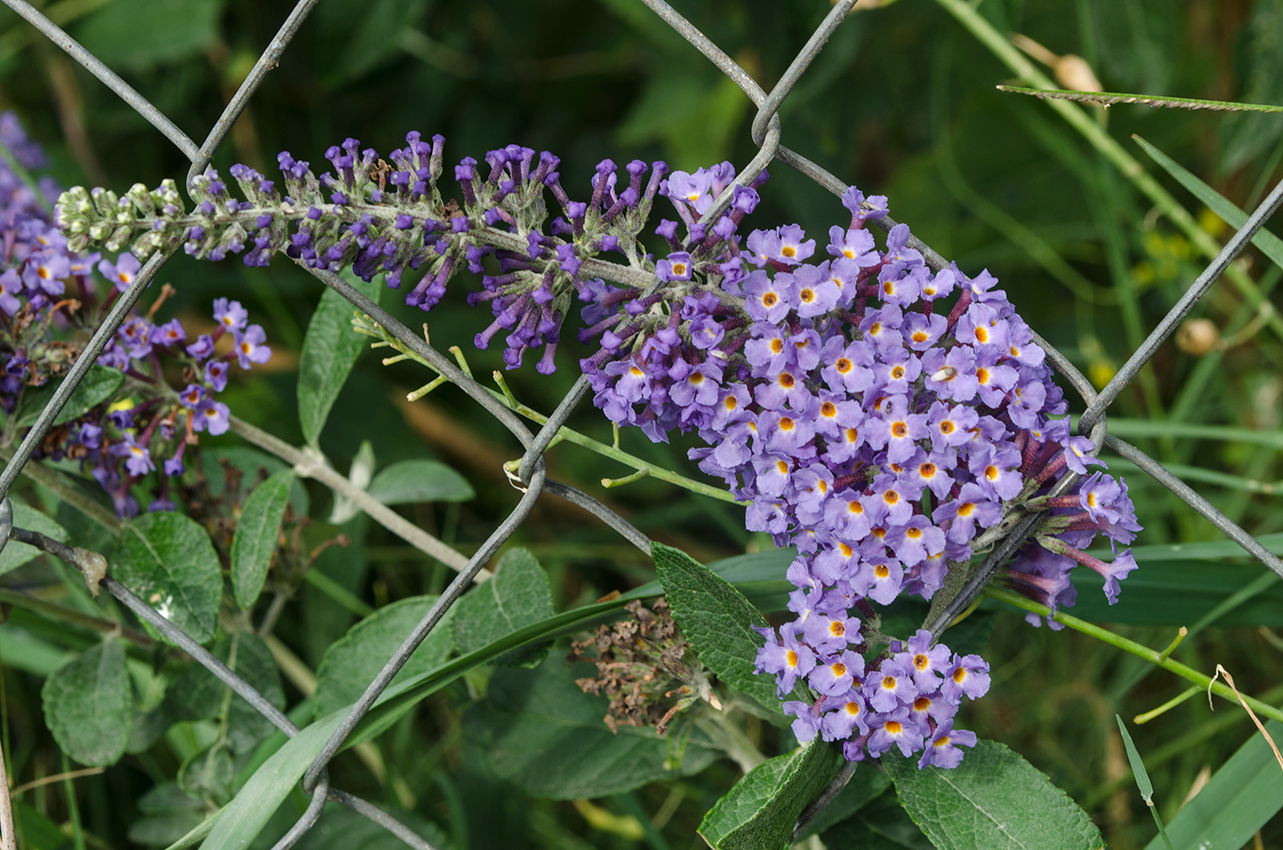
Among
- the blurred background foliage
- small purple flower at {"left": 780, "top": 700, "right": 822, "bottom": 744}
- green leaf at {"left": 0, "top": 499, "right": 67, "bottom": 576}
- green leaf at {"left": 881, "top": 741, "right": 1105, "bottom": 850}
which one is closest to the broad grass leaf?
green leaf at {"left": 881, "top": 741, "right": 1105, "bottom": 850}

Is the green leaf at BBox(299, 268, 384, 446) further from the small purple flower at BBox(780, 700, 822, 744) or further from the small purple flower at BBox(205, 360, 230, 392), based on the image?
the small purple flower at BBox(780, 700, 822, 744)

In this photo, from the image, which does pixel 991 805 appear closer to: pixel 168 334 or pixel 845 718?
pixel 845 718

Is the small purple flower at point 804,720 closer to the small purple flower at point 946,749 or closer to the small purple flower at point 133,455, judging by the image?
the small purple flower at point 946,749

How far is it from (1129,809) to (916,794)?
112cm

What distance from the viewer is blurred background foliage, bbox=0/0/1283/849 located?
71.7 inches

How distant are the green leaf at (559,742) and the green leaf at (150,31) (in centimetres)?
164

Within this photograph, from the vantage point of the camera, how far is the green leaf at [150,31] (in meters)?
2.17

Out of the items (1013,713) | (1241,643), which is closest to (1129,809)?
(1013,713)

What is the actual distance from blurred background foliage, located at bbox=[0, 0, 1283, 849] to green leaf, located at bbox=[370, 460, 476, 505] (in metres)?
0.40

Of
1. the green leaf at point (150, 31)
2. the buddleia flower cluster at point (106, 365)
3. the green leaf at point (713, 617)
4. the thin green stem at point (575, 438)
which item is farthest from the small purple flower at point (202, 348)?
the green leaf at point (150, 31)

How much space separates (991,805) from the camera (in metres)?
0.92

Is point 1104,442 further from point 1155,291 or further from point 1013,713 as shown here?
point 1155,291

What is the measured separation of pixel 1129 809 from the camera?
1811 mm

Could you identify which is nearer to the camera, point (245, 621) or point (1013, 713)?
point (245, 621)
